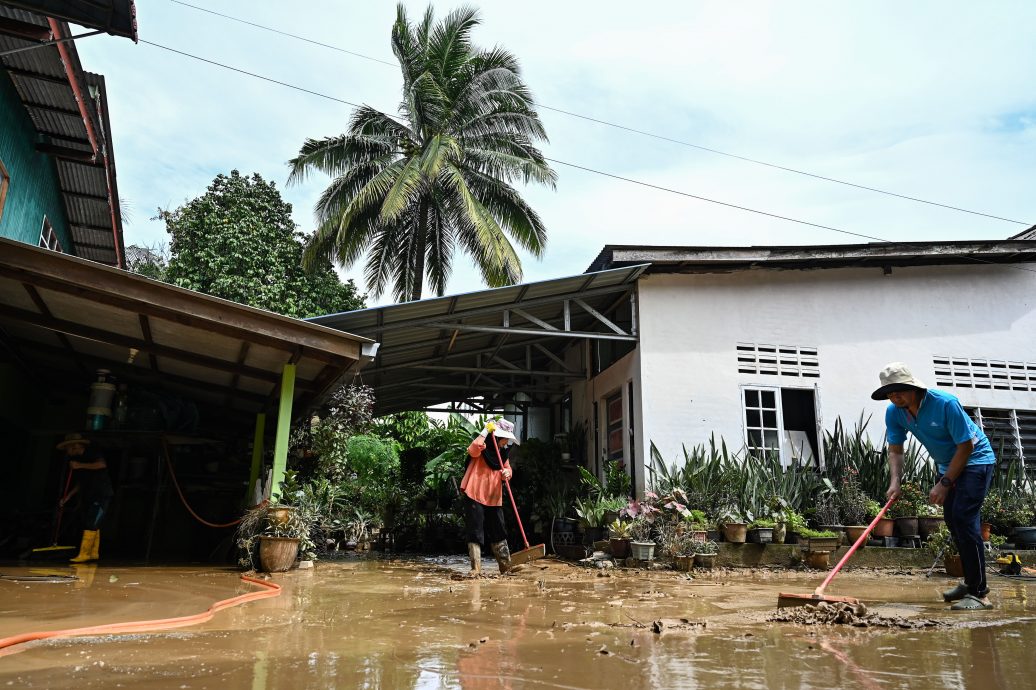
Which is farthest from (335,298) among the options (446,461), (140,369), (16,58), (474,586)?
(474,586)

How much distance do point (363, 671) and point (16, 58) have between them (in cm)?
797

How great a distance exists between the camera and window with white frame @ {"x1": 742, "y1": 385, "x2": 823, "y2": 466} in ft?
35.6

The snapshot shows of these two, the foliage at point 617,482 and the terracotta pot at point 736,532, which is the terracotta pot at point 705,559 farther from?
the foliage at point 617,482

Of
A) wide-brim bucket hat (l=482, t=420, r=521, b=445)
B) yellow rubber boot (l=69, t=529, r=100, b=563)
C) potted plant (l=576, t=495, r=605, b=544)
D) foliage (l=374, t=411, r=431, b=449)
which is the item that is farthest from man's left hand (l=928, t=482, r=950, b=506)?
foliage (l=374, t=411, r=431, b=449)

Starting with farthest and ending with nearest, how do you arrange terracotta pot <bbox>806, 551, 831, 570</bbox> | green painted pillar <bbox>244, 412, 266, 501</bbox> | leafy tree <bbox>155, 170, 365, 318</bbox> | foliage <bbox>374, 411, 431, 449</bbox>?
leafy tree <bbox>155, 170, 365, 318</bbox>
foliage <bbox>374, 411, 431, 449</bbox>
green painted pillar <bbox>244, 412, 266, 501</bbox>
terracotta pot <bbox>806, 551, 831, 570</bbox>

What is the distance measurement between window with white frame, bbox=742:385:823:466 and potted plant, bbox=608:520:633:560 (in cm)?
259

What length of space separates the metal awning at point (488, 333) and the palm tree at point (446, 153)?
313cm

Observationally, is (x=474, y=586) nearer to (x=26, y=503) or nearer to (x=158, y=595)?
(x=158, y=595)

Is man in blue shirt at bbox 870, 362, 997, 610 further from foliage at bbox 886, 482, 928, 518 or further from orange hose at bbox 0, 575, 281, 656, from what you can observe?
foliage at bbox 886, 482, 928, 518

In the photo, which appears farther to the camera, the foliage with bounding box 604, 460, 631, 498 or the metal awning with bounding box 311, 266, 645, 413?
the foliage with bounding box 604, 460, 631, 498

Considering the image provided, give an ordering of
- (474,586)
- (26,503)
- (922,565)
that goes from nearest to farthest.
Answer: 1. (474,586)
2. (922,565)
3. (26,503)

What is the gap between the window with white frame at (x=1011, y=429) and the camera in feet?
37.4

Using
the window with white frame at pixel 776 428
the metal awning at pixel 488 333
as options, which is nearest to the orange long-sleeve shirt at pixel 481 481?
the metal awning at pixel 488 333

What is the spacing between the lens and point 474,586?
6.43m
